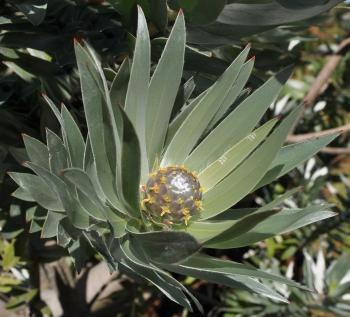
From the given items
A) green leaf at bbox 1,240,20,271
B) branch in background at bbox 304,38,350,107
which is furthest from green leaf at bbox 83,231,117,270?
branch in background at bbox 304,38,350,107

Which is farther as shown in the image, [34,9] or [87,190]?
[34,9]

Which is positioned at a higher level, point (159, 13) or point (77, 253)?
point (159, 13)

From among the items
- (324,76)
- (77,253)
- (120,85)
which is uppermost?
(120,85)

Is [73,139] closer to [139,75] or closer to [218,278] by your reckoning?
[139,75]

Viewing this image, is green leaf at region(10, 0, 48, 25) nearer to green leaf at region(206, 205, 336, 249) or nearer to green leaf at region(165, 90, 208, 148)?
green leaf at region(165, 90, 208, 148)

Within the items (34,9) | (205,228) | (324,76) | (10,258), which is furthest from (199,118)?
(324,76)

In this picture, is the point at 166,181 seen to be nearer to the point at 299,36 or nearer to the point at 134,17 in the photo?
the point at 134,17

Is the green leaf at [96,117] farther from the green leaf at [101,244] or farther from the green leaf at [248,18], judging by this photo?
the green leaf at [248,18]
